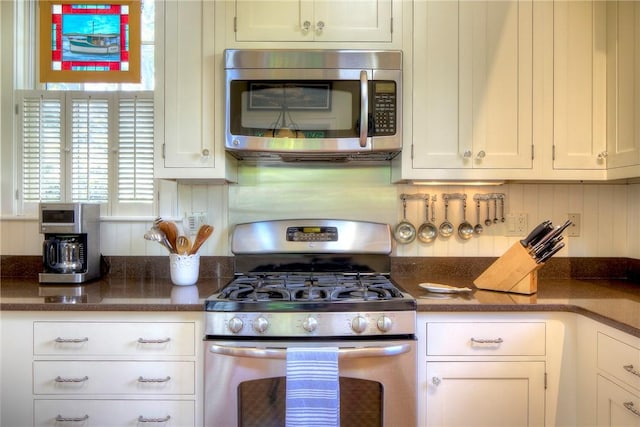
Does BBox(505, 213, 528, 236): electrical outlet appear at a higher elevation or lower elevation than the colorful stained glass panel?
lower

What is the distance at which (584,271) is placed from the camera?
2.05 m

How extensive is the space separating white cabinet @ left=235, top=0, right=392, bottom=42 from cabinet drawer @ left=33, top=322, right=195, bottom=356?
131cm

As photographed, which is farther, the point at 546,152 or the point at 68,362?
the point at 546,152

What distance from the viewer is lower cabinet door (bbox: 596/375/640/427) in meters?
1.21

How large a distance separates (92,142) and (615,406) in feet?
8.44

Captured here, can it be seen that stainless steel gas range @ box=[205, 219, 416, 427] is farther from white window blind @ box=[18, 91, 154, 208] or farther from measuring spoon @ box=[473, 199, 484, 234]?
white window blind @ box=[18, 91, 154, 208]

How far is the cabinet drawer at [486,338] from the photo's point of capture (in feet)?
4.85

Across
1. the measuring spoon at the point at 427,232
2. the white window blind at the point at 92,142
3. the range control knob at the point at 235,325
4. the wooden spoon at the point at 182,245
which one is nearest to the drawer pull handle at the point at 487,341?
the measuring spoon at the point at 427,232

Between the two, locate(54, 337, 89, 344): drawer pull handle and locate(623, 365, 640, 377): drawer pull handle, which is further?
locate(54, 337, 89, 344): drawer pull handle

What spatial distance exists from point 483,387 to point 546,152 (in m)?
1.08

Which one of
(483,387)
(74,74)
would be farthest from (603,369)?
(74,74)

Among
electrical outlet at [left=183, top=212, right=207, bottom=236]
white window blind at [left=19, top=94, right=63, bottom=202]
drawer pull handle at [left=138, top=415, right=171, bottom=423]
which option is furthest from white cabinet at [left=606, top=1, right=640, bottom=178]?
white window blind at [left=19, top=94, right=63, bottom=202]

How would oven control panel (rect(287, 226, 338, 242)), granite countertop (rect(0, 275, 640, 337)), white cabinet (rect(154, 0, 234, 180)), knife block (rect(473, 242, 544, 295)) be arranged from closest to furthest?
granite countertop (rect(0, 275, 640, 337)), knife block (rect(473, 242, 544, 295)), white cabinet (rect(154, 0, 234, 180)), oven control panel (rect(287, 226, 338, 242))

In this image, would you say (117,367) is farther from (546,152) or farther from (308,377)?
(546,152)
